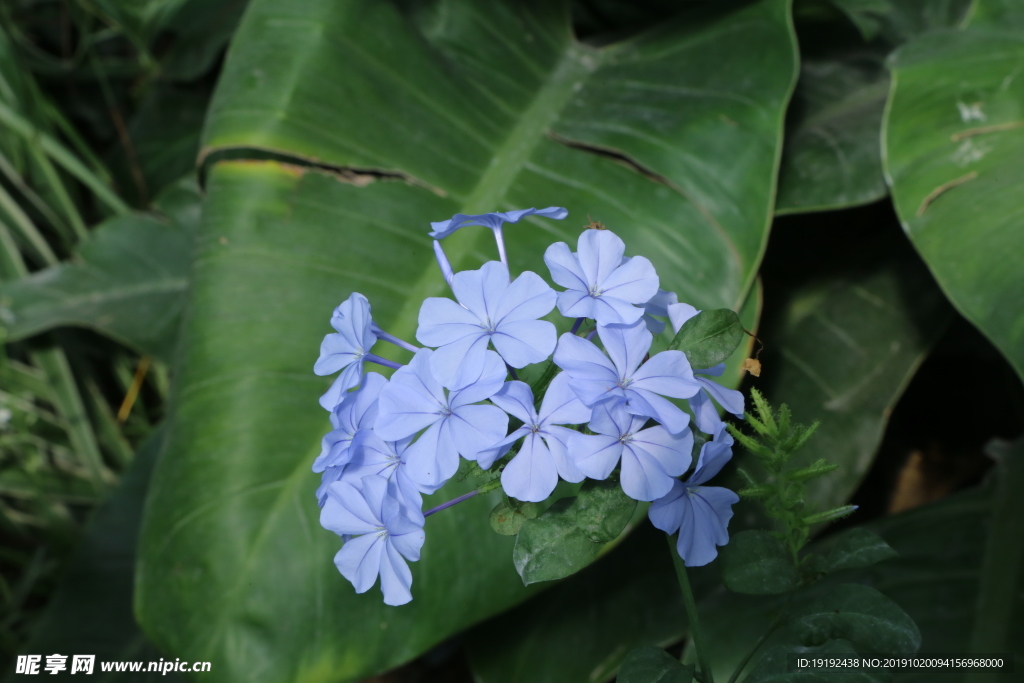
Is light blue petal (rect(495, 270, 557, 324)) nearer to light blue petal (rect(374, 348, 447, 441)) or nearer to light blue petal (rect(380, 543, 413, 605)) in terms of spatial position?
light blue petal (rect(374, 348, 447, 441))

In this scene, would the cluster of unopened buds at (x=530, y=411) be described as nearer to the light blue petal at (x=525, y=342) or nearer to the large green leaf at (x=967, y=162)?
the light blue petal at (x=525, y=342)

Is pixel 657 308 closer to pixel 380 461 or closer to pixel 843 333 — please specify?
pixel 380 461

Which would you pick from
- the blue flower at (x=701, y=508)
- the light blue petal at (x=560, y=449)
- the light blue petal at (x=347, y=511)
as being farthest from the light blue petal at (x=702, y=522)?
the light blue petal at (x=347, y=511)

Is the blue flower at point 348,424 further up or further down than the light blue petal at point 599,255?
further down

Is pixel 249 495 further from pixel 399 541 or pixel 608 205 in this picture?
pixel 608 205

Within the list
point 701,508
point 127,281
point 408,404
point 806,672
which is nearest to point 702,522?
point 701,508

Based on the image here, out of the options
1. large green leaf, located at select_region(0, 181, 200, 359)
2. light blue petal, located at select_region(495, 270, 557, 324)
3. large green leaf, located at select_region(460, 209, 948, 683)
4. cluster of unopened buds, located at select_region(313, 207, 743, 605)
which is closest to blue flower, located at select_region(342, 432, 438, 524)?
cluster of unopened buds, located at select_region(313, 207, 743, 605)

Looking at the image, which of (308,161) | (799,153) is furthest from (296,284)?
(799,153)
